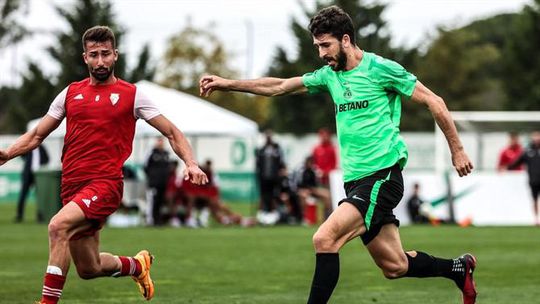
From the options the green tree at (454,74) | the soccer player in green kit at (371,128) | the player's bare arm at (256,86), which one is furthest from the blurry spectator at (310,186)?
the green tree at (454,74)

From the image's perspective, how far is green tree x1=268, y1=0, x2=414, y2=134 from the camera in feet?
172

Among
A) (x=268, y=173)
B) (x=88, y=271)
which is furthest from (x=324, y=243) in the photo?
(x=268, y=173)

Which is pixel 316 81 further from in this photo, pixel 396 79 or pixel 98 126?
pixel 98 126

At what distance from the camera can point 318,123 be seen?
52.0 meters

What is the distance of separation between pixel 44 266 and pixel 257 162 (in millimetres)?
14003

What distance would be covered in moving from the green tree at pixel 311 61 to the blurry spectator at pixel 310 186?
21976 millimetres

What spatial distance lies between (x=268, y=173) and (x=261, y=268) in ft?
45.3

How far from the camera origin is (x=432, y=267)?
32.0 ft

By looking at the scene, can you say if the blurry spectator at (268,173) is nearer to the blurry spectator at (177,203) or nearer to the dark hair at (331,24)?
the blurry spectator at (177,203)

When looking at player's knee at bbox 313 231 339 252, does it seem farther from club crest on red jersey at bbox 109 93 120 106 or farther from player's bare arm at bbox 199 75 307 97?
club crest on red jersey at bbox 109 93 120 106

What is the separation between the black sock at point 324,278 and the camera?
8.62 m

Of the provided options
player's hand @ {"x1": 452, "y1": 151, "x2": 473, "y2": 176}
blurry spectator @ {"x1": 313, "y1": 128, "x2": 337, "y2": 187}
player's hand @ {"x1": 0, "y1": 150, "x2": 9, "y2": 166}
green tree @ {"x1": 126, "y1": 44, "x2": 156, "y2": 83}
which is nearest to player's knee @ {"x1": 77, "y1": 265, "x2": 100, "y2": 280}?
player's hand @ {"x1": 0, "y1": 150, "x2": 9, "y2": 166}

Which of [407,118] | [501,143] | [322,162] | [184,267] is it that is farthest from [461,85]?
[184,267]

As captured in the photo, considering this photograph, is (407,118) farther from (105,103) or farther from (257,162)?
(105,103)
